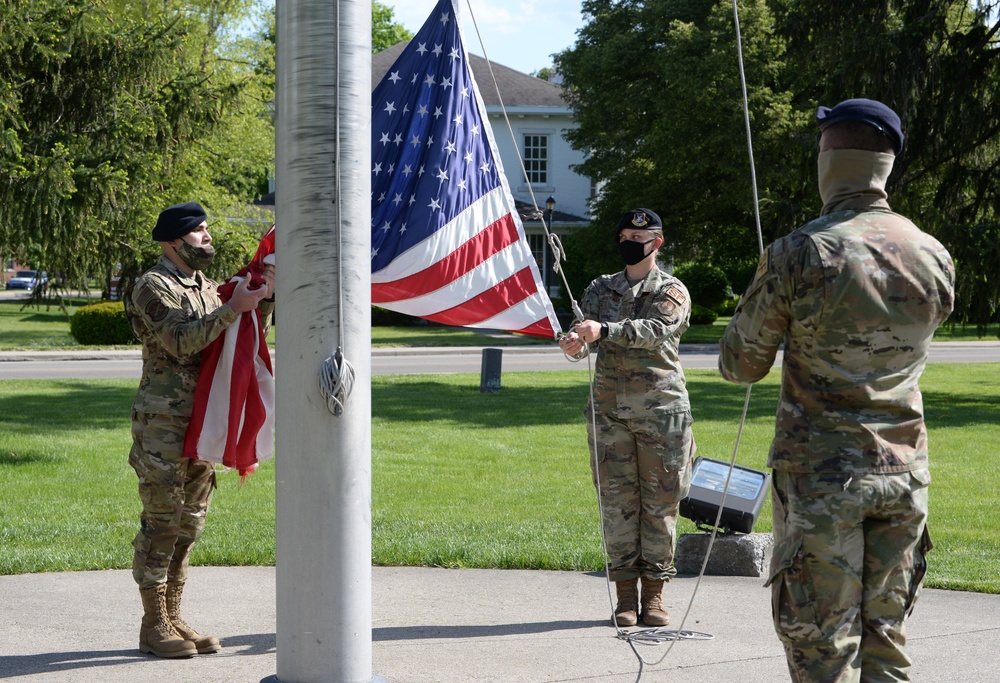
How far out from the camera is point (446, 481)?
11297 mm

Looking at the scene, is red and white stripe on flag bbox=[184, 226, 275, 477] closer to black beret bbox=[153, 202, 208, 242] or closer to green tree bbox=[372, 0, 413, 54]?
black beret bbox=[153, 202, 208, 242]

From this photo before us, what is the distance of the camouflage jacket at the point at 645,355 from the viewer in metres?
6.10

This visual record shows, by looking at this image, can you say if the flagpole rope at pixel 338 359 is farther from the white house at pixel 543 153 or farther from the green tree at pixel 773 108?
the white house at pixel 543 153

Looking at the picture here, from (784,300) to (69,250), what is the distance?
36.2 feet

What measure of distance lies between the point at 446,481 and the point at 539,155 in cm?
3981

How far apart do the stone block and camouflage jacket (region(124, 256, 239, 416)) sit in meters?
3.35

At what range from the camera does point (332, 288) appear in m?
4.38

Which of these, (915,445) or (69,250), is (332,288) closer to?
(915,445)

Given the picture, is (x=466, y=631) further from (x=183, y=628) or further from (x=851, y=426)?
(x=851, y=426)

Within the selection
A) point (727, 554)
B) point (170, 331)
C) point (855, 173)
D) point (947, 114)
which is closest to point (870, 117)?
point (855, 173)

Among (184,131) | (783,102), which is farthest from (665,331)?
(783,102)

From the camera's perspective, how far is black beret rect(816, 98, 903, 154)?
3.65 meters

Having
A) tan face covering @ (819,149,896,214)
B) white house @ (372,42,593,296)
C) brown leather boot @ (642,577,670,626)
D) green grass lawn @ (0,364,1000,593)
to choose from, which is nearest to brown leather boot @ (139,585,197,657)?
green grass lawn @ (0,364,1000,593)

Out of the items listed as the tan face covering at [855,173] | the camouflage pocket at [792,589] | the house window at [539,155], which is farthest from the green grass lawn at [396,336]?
the camouflage pocket at [792,589]
